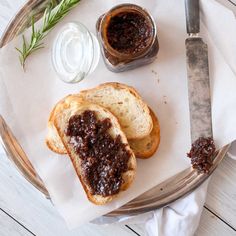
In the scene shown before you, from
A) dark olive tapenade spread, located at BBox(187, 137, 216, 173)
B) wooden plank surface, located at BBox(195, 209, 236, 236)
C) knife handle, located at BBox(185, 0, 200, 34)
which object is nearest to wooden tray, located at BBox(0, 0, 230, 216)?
dark olive tapenade spread, located at BBox(187, 137, 216, 173)

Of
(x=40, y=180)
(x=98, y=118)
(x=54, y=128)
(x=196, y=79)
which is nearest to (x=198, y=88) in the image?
(x=196, y=79)

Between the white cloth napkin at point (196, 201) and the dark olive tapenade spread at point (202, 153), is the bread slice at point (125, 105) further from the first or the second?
the white cloth napkin at point (196, 201)

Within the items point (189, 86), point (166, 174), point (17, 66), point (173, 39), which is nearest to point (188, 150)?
point (166, 174)

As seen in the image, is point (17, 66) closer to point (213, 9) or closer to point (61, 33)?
point (61, 33)

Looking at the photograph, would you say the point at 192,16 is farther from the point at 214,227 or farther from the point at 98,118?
the point at 214,227

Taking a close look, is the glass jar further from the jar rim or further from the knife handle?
the knife handle

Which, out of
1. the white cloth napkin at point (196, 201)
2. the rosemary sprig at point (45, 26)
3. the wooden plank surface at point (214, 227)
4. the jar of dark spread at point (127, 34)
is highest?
the rosemary sprig at point (45, 26)

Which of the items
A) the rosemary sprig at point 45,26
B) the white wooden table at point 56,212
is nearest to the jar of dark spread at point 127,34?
the rosemary sprig at point 45,26
